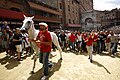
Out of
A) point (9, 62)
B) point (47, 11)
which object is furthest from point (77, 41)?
point (47, 11)

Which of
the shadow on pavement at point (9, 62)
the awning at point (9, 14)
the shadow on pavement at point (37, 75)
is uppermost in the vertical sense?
the awning at point (9, 14)

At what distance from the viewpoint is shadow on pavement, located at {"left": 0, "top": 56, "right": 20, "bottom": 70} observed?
8.44 metres

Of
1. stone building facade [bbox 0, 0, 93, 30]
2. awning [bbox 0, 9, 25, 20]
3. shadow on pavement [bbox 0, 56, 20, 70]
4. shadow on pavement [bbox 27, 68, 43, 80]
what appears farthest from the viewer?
stone building facade [bbox 0, 0, 93, 30]

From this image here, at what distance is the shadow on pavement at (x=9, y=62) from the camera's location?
332 inches

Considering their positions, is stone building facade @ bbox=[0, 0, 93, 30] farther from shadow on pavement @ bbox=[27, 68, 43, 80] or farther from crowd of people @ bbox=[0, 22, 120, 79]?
shadow on pavement @ bbox=[27, 68, 43, 80]

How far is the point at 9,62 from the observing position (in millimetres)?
9133

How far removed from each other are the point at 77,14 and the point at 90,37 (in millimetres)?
38933

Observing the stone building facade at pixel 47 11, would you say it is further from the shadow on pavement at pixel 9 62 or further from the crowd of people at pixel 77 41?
the shadow on pavement at pixel 9 62

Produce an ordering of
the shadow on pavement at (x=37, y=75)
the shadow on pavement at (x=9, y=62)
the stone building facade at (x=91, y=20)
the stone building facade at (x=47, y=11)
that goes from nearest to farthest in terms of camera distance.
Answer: the shadow on pavement at (x=37, y=75)
the shadow on pavement at (x=9, y=62)
the stone building facade at (x=47, y=11)
the stone building facade at (x=91, y=20)

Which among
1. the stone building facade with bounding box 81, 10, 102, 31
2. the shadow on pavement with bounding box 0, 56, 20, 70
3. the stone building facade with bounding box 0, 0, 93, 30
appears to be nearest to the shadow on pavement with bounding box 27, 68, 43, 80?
the shadow on pavement with bounding box 0, 56, 20, 70

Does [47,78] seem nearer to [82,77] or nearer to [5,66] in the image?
[82,77]

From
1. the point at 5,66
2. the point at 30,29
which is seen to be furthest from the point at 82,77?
the point at 5,66

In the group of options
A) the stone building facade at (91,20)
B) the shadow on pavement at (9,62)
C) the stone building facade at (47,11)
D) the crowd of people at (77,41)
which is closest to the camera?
the shadow on pavement at (9,62)

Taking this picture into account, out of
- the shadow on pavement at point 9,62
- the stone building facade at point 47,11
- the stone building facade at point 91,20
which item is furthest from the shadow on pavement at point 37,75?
the stone building facade at point 91,20
